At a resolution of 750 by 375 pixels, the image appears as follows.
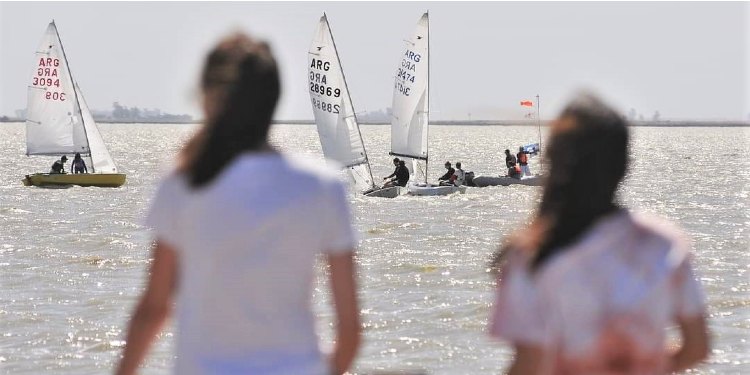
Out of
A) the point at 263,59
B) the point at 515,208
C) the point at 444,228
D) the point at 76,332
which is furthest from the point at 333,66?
the point at 263,59

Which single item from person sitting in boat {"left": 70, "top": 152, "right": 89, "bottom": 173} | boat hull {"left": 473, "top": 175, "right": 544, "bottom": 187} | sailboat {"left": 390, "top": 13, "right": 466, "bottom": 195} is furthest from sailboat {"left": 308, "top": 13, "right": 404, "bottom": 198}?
person sitting in boat {"left": 70, "top": 152, "right": 89, "bottom": 173}

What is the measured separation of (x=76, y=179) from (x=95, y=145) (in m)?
1.63

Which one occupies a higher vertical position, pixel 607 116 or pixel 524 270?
pixel 607 116

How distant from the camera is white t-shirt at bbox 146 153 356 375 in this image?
2580 millimetres

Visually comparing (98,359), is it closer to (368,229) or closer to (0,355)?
(0,355)

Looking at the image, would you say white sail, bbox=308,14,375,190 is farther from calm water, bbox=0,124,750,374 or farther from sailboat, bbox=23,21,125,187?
sailboat, bbox=23,21,125,187

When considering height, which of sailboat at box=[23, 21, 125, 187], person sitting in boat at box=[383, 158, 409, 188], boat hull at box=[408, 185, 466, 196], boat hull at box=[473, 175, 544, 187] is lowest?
boat hull at box=[473, 175, 544, 187]

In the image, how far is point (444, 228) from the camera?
79.1 feet

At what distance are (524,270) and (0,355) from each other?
30.6 feet

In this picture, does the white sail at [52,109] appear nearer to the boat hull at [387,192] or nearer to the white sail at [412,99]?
the white sail at [412,99]

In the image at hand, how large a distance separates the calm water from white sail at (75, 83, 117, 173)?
2435mm

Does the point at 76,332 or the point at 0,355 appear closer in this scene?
the point at 0,355

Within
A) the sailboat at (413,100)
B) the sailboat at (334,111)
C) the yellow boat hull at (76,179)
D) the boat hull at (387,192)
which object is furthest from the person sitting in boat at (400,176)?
the yellow boat hull at (76,179)

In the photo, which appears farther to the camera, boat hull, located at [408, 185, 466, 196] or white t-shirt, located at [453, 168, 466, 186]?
white t-shirt, located at [453, 168, 466, 186]
